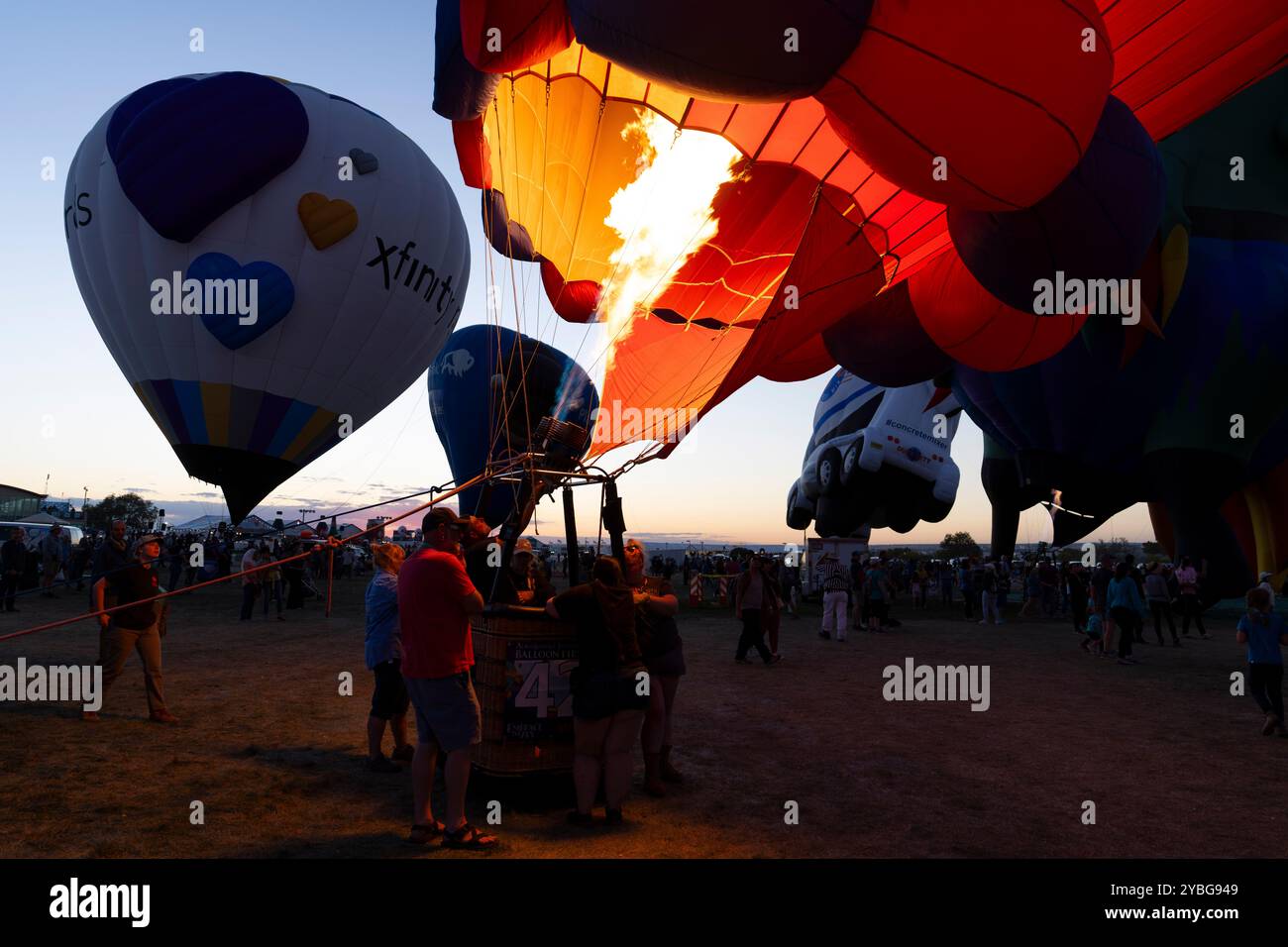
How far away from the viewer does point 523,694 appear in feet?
14.3

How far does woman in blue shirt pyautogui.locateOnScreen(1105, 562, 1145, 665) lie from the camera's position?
10719mm

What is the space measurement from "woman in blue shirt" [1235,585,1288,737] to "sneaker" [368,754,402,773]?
261 inches

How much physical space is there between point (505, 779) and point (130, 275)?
12.7m

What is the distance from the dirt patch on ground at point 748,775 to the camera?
12.7 ft

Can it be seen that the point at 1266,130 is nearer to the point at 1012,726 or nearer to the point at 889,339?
the point at 889,339

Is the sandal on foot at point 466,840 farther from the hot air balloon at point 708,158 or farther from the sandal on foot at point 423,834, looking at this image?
the hot air balloon at point 708,158

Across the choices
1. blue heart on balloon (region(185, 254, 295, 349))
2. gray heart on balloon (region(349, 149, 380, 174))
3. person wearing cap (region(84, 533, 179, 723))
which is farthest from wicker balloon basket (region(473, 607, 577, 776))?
gray heart on balloon (region(349, 149, 380, 174))

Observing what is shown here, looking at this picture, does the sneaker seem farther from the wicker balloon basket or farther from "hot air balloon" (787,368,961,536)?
"hot air balloon" (787,368,961,536)

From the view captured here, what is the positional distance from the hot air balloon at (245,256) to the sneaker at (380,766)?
10.1 meters

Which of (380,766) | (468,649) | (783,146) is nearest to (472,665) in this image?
(468,649)

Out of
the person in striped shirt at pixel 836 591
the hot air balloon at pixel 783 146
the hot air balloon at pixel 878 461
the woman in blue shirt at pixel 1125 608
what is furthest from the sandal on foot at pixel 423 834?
the hot air balloon at pixel 878 461

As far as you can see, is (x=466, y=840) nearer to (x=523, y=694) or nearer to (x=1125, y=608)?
(x=523, y=694)

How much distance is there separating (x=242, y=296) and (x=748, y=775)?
11.7m
